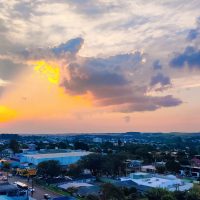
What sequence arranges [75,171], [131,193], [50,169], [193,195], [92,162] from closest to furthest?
1. [193,195]
2. [131,193]
3. [50,169]
4. [75,171]
5. [92,162]

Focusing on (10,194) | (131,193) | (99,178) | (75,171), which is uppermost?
(75,171)

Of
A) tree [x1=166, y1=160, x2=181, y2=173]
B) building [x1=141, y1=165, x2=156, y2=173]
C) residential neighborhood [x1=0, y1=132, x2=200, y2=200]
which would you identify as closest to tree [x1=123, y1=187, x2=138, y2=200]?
residential neighborhood [x1=0, y1=132, x2=200, y2=200]

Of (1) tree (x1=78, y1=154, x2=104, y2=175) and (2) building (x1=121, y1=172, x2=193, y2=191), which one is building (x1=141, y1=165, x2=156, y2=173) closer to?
(1) tree (x1=78, y1=154, x2=104, y2=175)

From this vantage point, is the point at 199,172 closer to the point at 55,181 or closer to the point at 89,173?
the point at 89,173

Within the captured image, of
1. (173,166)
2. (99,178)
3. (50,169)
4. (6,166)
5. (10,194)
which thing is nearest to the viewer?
(10,194)

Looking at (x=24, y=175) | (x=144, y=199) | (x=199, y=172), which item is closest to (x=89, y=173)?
(x=24, y=175)

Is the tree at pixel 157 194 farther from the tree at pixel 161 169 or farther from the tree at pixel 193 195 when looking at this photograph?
the tree at pixel 161 169

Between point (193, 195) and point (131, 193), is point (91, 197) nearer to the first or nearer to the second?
point (131, 193)

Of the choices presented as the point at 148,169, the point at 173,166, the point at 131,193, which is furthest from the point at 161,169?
the point at 131,193

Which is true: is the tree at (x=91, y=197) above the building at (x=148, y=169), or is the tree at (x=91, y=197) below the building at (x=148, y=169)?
below

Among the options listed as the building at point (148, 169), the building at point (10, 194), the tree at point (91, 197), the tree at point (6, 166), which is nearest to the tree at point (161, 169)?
the building at point (148, 169)

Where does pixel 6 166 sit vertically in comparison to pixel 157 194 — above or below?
above
